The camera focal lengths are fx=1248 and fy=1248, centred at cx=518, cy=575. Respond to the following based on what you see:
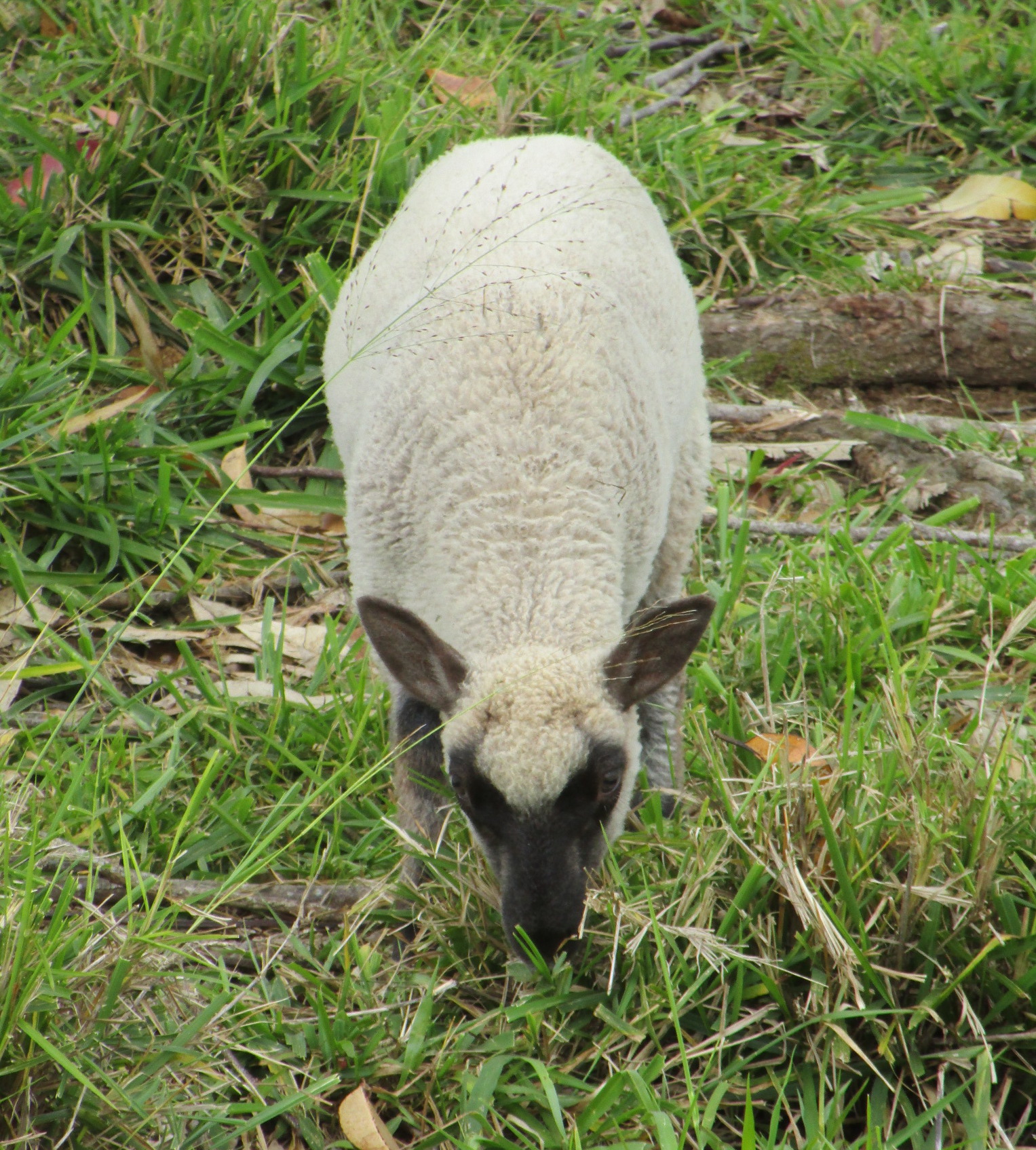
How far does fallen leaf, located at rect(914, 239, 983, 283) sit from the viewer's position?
18.5ft

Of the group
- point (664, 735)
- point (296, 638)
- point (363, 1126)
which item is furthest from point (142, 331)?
point (363, 1126)

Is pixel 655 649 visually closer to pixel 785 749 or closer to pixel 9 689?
pixel 785 749

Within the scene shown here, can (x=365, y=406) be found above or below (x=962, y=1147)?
above

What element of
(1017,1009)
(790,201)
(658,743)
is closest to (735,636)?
(658,743)

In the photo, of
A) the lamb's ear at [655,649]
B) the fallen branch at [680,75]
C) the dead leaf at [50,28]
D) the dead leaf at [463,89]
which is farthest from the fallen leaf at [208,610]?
the fallen branch at [680,75]

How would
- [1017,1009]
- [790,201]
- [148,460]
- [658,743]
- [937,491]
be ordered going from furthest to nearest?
[790,201] → [937,491] → [148,460] → [658,743] → [1017,1009]

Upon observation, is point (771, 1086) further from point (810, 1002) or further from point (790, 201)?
point (790, 201)

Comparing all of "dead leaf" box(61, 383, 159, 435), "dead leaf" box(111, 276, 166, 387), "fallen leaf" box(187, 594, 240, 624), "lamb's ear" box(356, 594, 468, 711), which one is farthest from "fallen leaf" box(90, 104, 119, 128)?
"lamb's ear" box(356, 594, 468, 711)

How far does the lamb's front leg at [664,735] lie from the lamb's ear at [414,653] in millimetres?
937

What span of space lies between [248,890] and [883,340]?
3.64 meters

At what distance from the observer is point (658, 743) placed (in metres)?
3.97

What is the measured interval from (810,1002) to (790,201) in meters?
4.11

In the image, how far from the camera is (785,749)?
2.77m

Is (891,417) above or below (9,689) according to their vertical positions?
below
